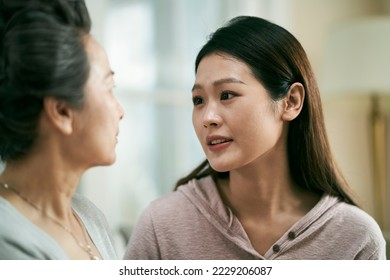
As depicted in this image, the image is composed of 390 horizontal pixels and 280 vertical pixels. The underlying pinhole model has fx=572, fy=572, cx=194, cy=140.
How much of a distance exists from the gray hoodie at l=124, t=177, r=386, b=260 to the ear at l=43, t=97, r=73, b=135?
0.27 meters

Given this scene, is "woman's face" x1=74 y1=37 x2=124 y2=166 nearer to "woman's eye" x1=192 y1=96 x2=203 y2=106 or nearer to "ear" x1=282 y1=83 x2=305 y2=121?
"woman's eye" x1=192 y1=96 x2=203 y2=106

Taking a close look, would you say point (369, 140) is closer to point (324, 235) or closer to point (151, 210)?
point (324, 235)

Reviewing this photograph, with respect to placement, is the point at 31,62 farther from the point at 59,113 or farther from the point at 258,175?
the point at 258,175

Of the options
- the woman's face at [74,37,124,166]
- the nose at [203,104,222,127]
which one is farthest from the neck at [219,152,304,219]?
the woman's face at [74,37,124,166]

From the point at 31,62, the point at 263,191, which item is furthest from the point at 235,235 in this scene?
the point at 31,62

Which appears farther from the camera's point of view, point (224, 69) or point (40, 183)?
point (224, 69)

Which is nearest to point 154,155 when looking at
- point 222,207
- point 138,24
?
point 138,24

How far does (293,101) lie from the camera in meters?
0.94

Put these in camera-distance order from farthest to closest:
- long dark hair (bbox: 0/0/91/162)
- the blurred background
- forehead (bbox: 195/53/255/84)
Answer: the blurred background < forehead (bbox: 195/53/255/84) < long dark hair (bbox: 0/0/91/162)

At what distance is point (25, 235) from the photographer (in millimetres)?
746

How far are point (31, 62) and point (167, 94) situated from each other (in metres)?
0.60

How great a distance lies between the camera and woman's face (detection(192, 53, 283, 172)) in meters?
0.89

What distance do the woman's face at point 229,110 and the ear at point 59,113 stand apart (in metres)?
0.23

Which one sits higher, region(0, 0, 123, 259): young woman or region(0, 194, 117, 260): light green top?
region(0, 0, 123, 259): young woman
